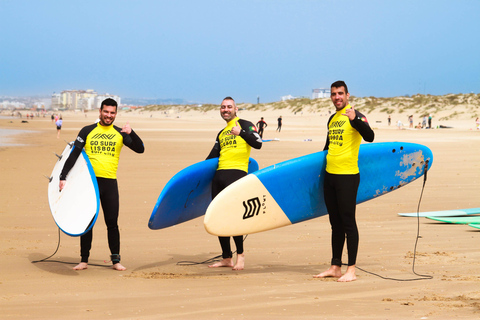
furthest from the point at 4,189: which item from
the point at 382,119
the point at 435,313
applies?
the point at 382,119

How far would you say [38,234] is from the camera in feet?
21.5

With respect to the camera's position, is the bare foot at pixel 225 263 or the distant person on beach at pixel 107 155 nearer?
the distant person on beach at pixel 107 155

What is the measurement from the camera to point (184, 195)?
5.68 meters

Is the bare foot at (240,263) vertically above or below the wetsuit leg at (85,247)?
below

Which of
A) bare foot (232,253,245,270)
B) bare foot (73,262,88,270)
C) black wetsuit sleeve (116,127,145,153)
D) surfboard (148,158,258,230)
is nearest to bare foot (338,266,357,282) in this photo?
bare foot (232,253,245,270)

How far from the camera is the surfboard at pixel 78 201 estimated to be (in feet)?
16.3

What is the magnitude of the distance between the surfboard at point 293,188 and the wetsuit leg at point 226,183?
135 millimetres

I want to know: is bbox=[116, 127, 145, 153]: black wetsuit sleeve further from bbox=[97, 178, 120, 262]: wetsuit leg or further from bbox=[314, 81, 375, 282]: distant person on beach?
bbox=[314, 81, 375, 282]: distant person on beach

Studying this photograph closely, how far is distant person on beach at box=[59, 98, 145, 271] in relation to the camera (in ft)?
16.8

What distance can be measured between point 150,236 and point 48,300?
8.45 feet

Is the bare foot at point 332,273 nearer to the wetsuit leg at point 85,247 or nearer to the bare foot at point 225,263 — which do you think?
the bare foot at point 225,263

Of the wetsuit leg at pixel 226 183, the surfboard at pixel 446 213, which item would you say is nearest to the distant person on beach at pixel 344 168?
the wetsuit leg at pixel 226 183

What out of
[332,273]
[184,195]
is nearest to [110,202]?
[184,195]

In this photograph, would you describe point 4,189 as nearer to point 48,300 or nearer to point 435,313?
point 48,300
